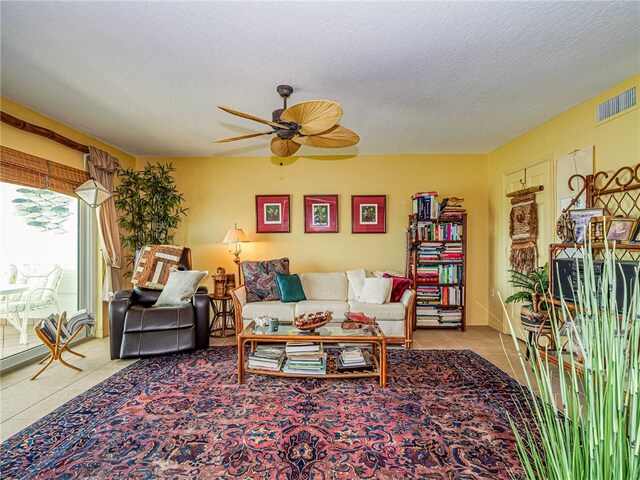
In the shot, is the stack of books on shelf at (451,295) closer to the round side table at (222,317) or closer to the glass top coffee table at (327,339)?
the glass top coffee table at (327,339)

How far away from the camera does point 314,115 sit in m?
1.97

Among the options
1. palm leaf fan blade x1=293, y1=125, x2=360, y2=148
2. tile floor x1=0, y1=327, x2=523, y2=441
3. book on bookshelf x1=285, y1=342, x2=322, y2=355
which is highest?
palm leaf fan blade x1=293, y1=125, x2=360, y2=148

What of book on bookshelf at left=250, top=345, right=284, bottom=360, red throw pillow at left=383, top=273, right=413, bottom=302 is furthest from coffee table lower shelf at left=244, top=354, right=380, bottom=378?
red throw pillow at left=383, top=273, right=413, bottom=302

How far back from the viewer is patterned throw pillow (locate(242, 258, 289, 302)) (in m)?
3.90

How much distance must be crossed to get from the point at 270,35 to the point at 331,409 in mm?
2542

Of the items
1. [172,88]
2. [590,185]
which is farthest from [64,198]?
[590,185]

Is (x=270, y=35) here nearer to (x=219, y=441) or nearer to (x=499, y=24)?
(x=499, y=24)

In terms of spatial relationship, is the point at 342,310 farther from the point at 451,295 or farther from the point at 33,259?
the point at 33,259

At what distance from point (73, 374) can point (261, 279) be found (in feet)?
6.66

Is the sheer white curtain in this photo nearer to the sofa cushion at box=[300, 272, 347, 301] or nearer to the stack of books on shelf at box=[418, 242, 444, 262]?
the sofa cushion at box=[300, 272, 347, 301]

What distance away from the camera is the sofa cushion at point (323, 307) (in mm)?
3574

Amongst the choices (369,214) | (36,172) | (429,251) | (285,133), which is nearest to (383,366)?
(285,133)

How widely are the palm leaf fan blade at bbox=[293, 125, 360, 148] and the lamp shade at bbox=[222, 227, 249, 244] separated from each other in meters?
1.99

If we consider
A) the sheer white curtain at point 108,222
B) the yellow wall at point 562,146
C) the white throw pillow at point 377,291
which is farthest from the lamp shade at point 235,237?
the yellow wall at point 562,146
